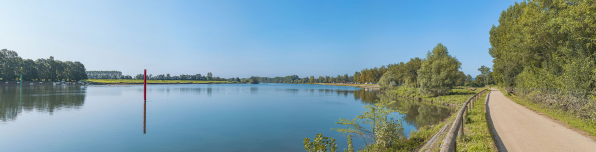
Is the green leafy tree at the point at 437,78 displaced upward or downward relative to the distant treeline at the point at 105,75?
downward

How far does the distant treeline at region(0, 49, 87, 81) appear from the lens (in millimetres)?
80812

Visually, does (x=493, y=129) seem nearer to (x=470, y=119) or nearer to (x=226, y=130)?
(x=470, y=119)

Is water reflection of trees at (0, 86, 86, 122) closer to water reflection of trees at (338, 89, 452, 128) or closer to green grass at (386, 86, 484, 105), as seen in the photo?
water reflection of trees at (338, 89, 452, 128)

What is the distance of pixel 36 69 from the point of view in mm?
90438

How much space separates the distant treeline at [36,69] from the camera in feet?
265

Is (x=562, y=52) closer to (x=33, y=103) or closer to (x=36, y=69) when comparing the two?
(x=33, y=103)

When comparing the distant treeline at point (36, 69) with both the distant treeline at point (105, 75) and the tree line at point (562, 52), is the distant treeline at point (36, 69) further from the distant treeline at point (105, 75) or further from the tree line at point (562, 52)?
the tree line at point (562, 52)

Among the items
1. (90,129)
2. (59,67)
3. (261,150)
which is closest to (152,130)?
(90,129)

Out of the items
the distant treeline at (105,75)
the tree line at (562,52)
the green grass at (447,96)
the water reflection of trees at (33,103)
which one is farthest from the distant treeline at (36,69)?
the tree line at (562,52)

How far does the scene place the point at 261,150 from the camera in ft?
40.1

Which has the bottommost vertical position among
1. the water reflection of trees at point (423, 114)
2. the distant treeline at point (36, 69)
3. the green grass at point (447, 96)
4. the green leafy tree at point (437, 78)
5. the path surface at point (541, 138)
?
the water reflection of trees at point (423, 114)

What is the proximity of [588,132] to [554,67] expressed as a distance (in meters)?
10.3

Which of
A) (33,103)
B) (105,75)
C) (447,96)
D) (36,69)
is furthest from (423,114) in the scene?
(105,75)

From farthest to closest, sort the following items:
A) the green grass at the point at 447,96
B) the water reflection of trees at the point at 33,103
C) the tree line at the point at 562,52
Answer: the green grass at the point at 447,96 → the water reflection of trees at the point at 33,103 → the tree line at the point at 562,52
